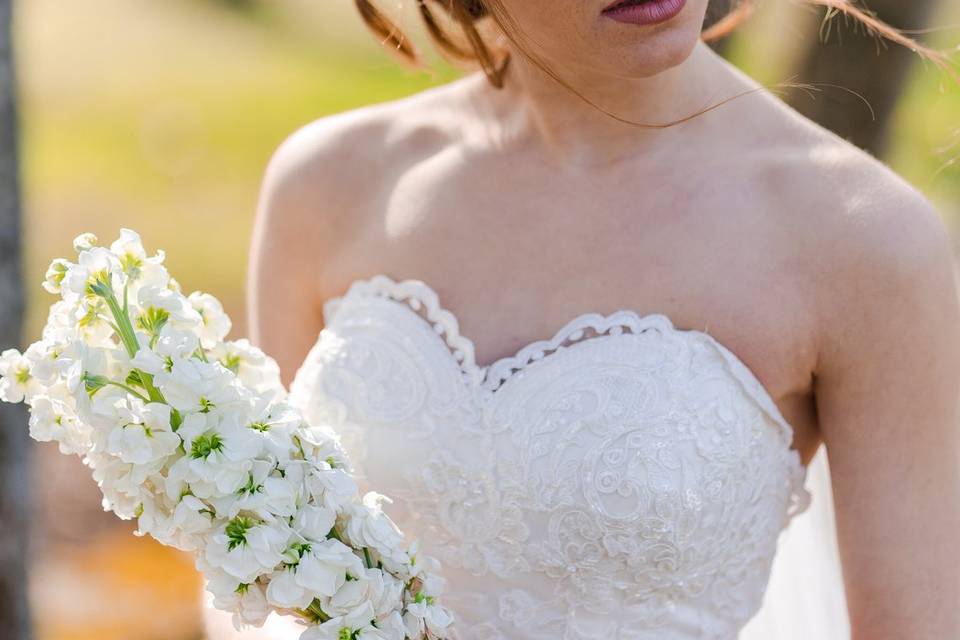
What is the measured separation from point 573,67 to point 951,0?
3.68m

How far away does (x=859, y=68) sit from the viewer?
470cm

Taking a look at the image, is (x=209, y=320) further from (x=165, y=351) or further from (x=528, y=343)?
(x=528, y=343)

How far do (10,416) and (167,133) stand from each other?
1003 centimetres

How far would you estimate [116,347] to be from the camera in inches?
62.4

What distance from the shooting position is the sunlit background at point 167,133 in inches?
234

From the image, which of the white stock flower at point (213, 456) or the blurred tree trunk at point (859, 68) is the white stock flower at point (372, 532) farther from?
the blurred tree trunk at point (859, 68)

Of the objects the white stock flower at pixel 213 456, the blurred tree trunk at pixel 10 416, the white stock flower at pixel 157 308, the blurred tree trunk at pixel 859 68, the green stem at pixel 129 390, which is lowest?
the blurred tree trunk at pixel 859 68

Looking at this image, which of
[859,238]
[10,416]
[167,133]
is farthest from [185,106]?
[859,238]

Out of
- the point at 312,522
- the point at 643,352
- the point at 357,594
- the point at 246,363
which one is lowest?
the point at 643,352

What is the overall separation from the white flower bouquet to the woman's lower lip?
91cm

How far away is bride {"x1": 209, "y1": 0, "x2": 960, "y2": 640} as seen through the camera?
2113 mm

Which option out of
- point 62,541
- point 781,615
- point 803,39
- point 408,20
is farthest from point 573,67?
point 62,541

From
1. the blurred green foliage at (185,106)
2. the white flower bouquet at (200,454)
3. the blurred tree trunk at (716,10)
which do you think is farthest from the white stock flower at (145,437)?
the blurred green foliage at (185,106)

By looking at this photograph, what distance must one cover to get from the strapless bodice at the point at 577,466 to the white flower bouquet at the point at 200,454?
0.58 metres
